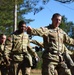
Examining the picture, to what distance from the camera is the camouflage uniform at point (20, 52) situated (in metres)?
11.0

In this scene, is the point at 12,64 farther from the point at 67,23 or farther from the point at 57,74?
the point at 67,23

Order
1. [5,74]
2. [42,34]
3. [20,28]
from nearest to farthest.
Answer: [42,34]
[20,28]
[5,74]

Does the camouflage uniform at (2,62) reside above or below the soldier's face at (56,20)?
below

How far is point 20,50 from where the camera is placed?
11094mm

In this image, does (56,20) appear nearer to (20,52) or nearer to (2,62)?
(20,52)

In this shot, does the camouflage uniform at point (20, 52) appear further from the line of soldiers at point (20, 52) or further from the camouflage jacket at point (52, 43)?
the camouflage jacket at point (52, 43)

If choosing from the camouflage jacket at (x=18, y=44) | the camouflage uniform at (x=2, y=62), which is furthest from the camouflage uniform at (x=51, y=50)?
the camouflage uniform at (x=2, y=62)

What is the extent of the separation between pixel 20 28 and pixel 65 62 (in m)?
2.28

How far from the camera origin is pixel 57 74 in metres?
9.16

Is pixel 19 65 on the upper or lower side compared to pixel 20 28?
lower

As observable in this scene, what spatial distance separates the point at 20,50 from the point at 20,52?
6 cm

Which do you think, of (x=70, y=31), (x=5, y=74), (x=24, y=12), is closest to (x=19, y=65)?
(x=5, y=74)

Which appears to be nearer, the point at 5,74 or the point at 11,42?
the point at 11,42

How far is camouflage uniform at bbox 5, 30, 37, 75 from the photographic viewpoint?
36.1 feet
